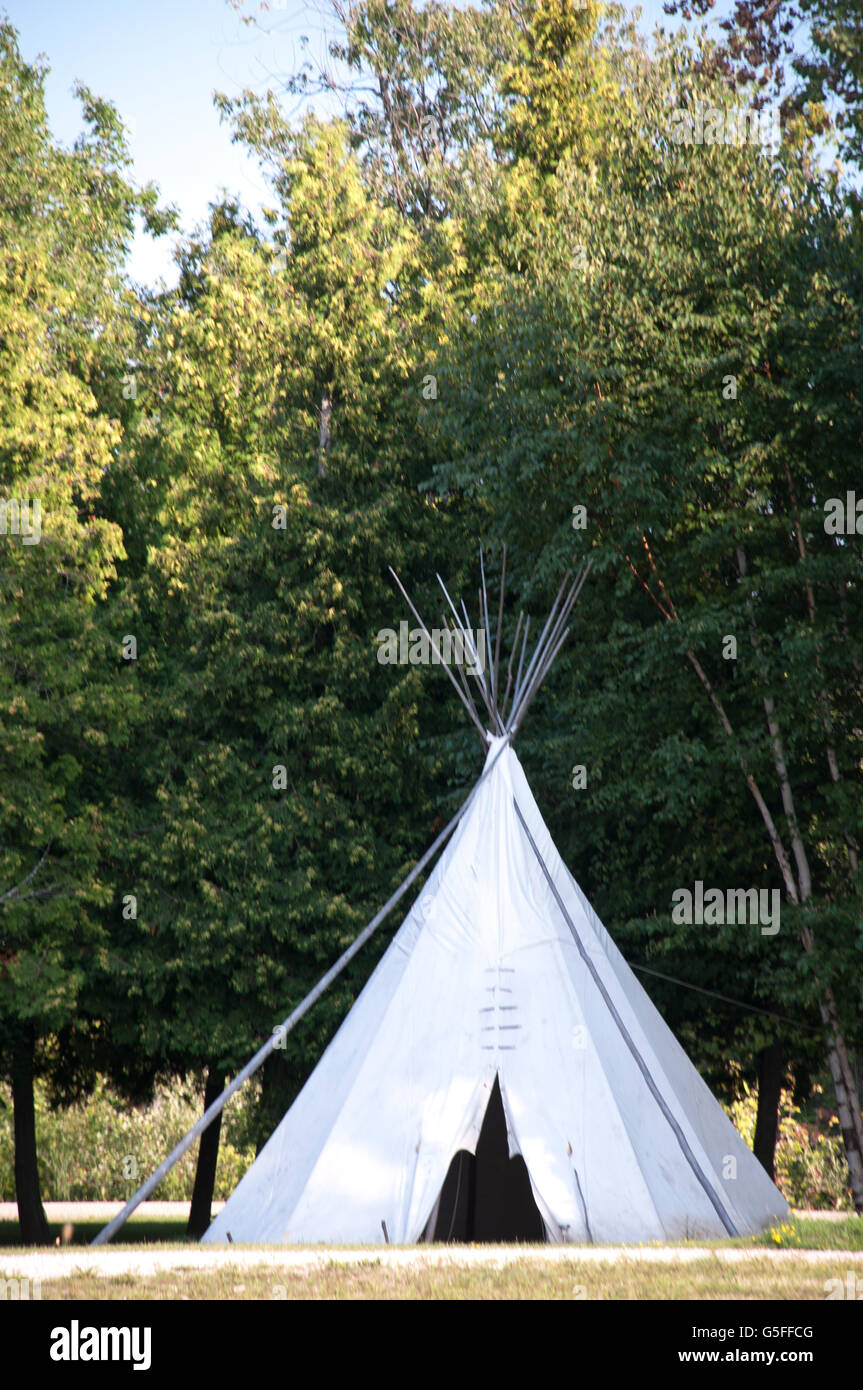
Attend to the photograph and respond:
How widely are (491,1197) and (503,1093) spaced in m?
3.35

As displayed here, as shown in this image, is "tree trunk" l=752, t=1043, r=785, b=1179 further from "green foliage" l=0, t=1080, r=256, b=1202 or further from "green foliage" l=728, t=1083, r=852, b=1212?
"green foliage" l=0, t=1080, r=256, b=1202

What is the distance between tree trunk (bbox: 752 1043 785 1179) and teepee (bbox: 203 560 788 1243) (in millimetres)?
3321

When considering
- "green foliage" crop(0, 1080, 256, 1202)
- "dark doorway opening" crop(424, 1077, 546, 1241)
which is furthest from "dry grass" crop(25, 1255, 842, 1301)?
"green foliage" crop(0, 1080, 256, 1202)

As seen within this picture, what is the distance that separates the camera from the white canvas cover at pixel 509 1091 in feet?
28.9

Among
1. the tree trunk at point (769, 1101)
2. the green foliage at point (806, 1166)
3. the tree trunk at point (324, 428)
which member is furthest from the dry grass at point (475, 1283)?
the green foliage at point (806, 1166)

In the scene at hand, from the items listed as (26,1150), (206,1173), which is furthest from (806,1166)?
(26,1150)

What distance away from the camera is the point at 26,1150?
1541 centimetres

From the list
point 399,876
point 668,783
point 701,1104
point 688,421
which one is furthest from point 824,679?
point 399,876

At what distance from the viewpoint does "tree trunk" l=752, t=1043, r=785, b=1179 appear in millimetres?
14586

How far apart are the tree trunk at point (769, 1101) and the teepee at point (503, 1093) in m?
3.32

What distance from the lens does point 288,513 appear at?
16141 millimetres
